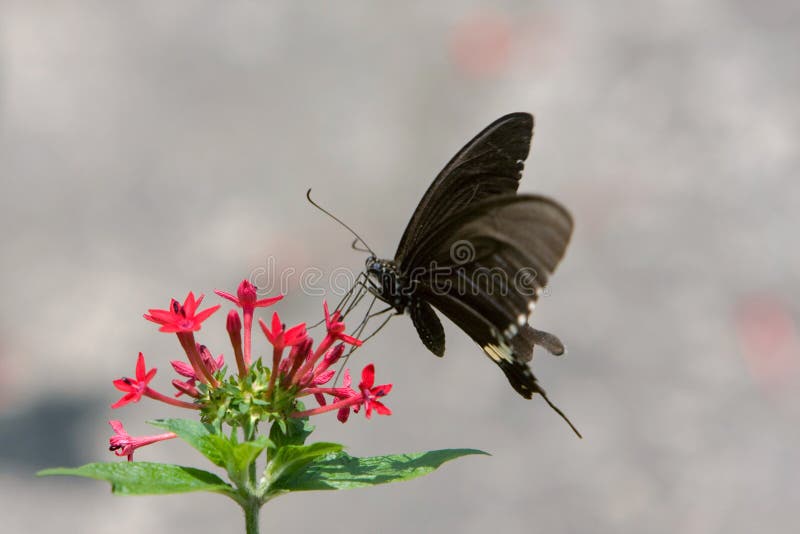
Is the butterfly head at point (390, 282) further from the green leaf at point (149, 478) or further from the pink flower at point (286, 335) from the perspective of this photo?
the green leaf at point (149, 478)

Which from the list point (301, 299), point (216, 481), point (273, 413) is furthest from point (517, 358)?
point (301, 299)

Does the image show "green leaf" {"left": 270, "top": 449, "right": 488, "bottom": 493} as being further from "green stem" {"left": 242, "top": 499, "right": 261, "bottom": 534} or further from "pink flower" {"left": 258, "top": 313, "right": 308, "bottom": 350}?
"pink flower" {"left": 258, "top": 313, "right": 308, "bottom": 350}

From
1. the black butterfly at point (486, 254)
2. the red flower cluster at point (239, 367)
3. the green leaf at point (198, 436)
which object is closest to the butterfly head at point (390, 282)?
the black butterfly at point (486, 254)

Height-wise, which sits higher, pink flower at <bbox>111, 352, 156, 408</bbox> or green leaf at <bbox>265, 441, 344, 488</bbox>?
pink flower at <bbox>111, 352, 156, 408</bbox>

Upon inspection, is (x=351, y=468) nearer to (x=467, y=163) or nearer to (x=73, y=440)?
(x=467, y=163)

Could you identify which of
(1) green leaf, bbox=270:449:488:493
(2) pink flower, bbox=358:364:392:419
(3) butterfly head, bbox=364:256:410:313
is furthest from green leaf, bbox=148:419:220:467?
(3) butterfly head, bbox=364:256:410:313

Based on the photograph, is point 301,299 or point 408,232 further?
point 301,299
